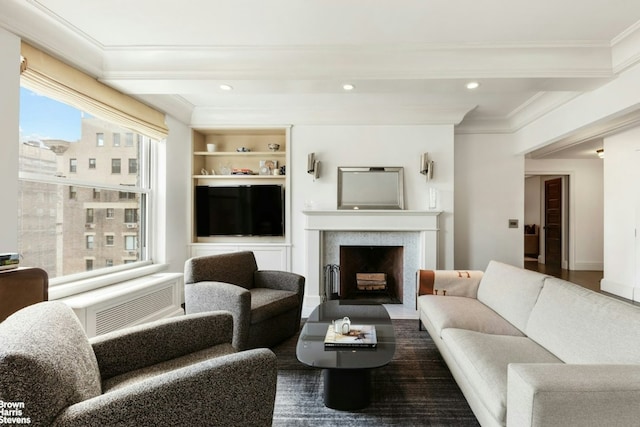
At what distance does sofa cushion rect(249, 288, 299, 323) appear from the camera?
2547 millimetres

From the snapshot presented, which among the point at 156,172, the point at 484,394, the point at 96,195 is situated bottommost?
the point at 484,394

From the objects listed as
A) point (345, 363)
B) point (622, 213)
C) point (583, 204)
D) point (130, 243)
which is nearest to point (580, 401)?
point (345, 363)

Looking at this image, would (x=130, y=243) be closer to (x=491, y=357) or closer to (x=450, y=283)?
(x=450, y=283)

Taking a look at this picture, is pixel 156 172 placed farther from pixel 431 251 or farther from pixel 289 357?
pixel 431 251

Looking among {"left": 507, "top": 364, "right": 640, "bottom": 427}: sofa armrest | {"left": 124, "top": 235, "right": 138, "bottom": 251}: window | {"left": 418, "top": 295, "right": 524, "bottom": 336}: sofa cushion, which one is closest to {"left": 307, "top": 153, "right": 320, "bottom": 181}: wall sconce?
{"left": 418, "top": 295, "right": 524, "bottom": 336}: sofa cushion

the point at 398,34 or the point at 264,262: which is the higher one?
the point at 398,34

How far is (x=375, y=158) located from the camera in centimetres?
408

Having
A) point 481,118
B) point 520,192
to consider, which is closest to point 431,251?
point 520,192

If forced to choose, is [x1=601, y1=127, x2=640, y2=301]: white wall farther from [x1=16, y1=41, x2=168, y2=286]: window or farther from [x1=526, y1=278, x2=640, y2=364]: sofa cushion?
[x1=16, y1=41, x2=168, y2=286]: window

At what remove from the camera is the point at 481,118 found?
429 cm

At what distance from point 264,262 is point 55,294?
2166 millimetres

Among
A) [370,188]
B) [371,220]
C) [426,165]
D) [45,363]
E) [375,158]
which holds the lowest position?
[45,363]

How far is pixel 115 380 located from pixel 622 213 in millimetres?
6089

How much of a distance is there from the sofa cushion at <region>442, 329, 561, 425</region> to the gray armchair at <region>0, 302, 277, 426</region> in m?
0.95
